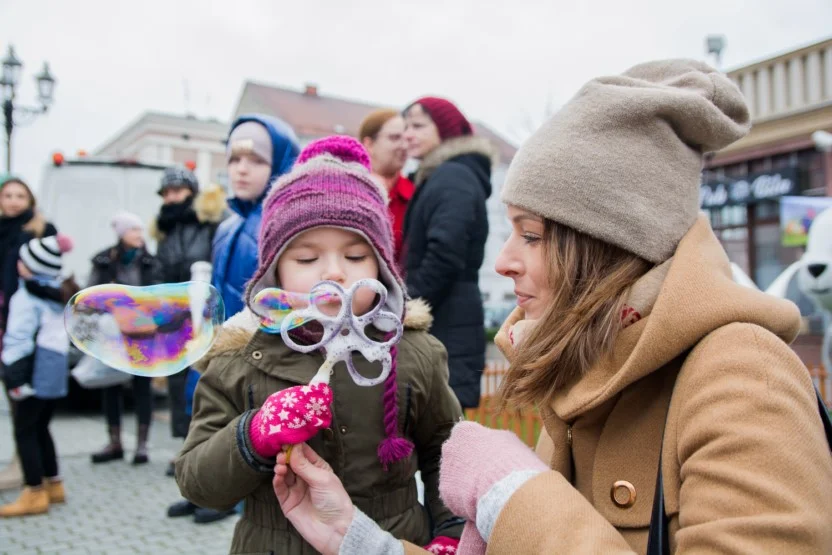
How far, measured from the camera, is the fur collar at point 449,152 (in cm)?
371

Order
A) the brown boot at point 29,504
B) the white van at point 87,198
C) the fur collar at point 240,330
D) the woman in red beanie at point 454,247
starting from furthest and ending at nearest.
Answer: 1. the white van at point 87,198
2. the brown boot at point 29,504
3. the woman in red beanie at point 454,247
4. the fur collar at point 240,330

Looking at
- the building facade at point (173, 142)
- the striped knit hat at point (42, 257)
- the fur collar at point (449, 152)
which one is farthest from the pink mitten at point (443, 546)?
the building facade at point (173, 142)

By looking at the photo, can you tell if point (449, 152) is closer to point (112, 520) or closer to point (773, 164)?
point (112, 520)

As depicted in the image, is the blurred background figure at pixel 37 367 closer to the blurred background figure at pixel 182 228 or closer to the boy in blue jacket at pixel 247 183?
the blurred background figure at pixel 182 228

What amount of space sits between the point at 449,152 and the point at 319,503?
8.21 feet

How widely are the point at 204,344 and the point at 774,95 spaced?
1860cm

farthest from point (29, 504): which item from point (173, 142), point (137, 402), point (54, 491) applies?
point (173, 142)

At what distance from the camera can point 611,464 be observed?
49.9 inches

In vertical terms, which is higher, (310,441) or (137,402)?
(310,441)

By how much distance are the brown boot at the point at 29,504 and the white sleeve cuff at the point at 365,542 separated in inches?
166

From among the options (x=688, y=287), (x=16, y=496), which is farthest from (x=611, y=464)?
(x=16, y=496)

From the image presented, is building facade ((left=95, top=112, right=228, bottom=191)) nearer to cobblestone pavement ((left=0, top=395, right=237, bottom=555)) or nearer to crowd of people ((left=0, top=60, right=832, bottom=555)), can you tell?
cobblestone pavement ((left=0, top=395, right=237, bottom=555))

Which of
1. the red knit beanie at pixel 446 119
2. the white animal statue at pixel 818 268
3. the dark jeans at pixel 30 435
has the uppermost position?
the red knit beanie at pixel 446 119

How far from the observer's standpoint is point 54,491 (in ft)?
16.3
